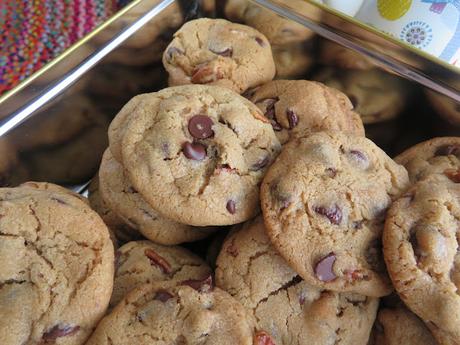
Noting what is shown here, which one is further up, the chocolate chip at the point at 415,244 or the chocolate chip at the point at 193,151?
the chocolate chip at the point at 415,244

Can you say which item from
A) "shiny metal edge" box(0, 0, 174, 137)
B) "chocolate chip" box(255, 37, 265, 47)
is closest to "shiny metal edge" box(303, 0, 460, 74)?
"chocolate chip" box(255, 37, 265, 47)

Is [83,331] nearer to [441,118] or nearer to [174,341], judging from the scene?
[174,341]

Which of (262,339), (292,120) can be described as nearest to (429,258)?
(262,339)

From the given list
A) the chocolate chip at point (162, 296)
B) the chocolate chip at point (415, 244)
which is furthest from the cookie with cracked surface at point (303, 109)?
the chocolate chip at point (162, 296)

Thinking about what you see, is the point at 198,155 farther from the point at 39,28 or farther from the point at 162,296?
the point at 39,28

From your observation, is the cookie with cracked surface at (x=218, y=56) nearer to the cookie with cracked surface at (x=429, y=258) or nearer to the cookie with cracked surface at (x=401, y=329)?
the cookie with cracked surface at (x=429, y=258)

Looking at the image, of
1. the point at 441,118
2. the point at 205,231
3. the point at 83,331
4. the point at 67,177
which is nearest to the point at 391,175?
the point at 441,118
